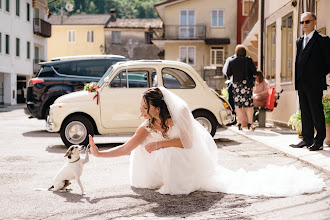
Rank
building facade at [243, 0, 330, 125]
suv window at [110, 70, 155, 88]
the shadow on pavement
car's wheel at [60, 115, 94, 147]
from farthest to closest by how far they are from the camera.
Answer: building facade at [243, 0, 330, 125] → suv window at [110, 70, 155, 88] → car's wheel at [60, 115, 94, 147] → the shadow on pavement

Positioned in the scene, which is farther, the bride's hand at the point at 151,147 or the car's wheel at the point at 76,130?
the car's wheel at the point at 76,130

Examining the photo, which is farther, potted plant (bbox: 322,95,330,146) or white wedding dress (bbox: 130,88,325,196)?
potted plant (bbox: 322,95,330,146)

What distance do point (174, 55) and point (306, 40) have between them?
40563mm

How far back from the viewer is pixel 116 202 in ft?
18.3

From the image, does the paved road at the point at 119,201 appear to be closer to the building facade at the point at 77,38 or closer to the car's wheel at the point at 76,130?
the car's wheel at the point at 76,130

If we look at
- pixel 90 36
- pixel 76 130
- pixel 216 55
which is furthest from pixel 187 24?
pixel 76 130

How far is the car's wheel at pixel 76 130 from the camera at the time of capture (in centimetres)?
1080

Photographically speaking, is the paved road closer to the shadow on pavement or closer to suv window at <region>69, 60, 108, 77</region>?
the shadow on pavement

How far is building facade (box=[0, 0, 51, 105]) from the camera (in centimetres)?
4231

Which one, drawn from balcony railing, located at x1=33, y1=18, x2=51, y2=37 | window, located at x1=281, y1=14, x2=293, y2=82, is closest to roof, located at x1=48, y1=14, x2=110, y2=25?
balcony railing, located at x1=33, y1=18, x2=51, y2=37

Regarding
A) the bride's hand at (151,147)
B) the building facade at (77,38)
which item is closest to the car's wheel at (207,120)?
the bride's hand at (151,147)

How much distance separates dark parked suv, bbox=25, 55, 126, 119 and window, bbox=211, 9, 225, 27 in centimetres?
3455

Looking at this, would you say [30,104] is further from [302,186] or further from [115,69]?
[302,186]

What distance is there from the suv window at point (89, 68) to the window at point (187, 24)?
33.5 metres
